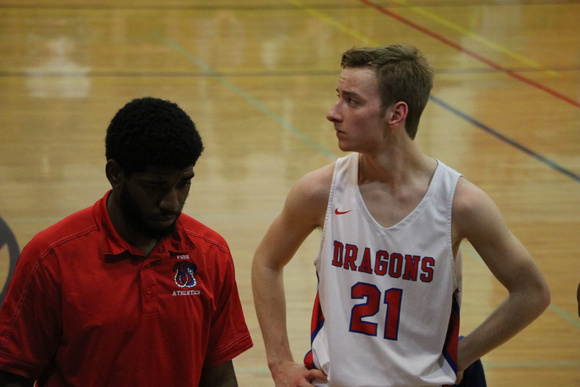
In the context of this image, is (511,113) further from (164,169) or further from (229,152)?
(164,169)

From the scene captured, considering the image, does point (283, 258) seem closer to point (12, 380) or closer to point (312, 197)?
point (312, 197)

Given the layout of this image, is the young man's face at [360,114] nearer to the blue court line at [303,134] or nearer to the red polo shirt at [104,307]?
the red polo shirt at [104,307]

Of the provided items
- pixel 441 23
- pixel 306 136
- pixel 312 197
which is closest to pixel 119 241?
pixel 312 197

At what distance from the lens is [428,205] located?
2586 mm

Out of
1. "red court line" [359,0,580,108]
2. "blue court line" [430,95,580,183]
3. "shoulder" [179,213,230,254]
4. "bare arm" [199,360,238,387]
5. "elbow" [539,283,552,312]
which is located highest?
"shoulder" [179,213,230,254]

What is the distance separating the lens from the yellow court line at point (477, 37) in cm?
1087

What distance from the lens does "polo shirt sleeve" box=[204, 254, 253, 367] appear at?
2256 mm

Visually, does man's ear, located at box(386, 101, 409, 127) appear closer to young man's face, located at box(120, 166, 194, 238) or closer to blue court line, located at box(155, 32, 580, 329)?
young man's face, located at box(120, 166, 194, 238)

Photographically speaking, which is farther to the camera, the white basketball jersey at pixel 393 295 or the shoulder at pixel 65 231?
the white basketball jersey at pixel 393 295

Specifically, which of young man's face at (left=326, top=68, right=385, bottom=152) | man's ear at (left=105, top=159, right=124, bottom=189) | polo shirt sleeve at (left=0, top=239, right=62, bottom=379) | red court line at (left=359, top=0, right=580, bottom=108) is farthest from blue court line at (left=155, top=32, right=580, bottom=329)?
polo shirt sleeve at (left=0, top=239, right=62, bottom=379)

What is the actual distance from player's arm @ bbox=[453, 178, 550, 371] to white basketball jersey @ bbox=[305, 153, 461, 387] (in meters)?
0.05

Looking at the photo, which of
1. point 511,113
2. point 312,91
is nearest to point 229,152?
point 312,91

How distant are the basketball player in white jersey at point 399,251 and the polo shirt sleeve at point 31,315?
0.88 m

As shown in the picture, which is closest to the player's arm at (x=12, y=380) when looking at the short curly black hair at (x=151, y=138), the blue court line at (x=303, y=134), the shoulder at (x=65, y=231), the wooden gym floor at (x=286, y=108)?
the shoulder at (x=65, y=231)
